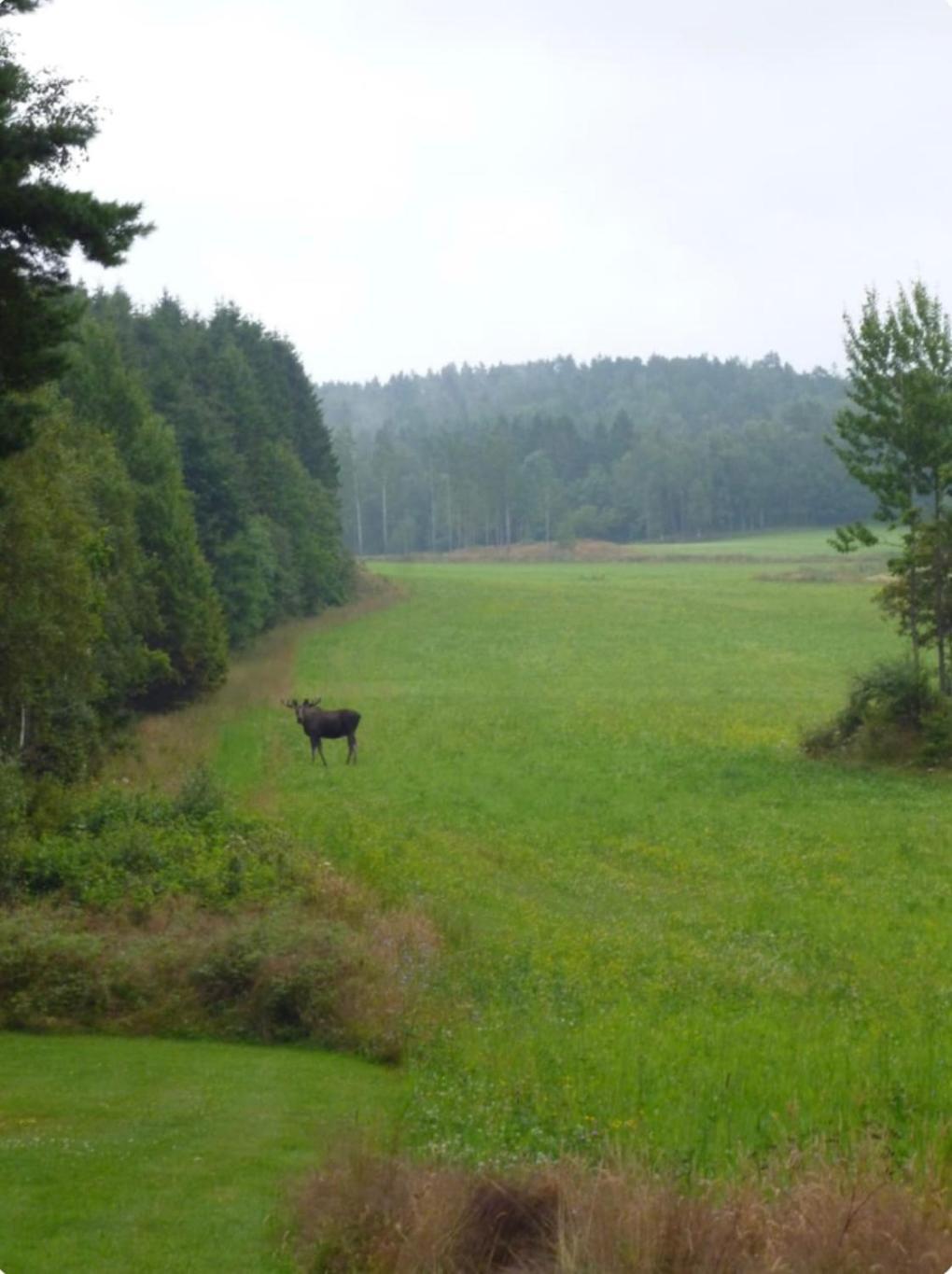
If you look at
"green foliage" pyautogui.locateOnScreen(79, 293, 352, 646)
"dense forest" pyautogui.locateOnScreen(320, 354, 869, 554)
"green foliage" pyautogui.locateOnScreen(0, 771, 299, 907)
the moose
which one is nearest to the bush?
"green foliage" pyautogui.locateOnScreen(0, 771, 299, 907)

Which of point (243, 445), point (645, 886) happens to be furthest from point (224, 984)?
point (243, 445)

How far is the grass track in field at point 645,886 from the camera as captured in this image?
13.2 meters

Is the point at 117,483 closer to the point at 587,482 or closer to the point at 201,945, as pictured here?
the point at 201,945

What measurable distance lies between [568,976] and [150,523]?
3374cm

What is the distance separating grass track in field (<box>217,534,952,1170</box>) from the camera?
519 inches

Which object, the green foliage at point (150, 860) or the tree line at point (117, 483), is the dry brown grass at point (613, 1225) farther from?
the green foliage at point (150, 860)

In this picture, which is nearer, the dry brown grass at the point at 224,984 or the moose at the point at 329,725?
the dry brown grass at the point at 224,984

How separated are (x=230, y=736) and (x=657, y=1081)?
111 feet

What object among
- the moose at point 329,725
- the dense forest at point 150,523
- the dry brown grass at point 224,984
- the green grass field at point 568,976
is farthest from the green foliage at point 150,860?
the moose at point 329,725

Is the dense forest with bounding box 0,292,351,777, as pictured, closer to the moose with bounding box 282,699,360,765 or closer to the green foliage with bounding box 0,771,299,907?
the moose with bounding box 282,699,360,765

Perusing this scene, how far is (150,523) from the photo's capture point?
50094 mm

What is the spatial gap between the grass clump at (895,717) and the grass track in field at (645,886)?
1347mm

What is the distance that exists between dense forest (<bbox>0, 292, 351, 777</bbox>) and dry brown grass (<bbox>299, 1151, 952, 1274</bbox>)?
980 centimetres

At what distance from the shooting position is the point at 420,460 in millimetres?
179250
